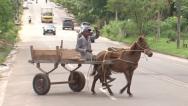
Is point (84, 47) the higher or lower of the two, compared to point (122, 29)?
higher

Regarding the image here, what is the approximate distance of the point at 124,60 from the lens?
1845 cm

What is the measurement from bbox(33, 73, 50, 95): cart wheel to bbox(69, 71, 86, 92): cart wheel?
3.34 ft

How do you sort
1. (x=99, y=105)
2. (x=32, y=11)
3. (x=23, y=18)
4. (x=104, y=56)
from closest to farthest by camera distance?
(x=99, y=105) → (x=104, y=56) → (x=23, y=18) → (x=32, y=11)

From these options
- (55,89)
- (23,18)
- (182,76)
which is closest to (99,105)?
(55,89)

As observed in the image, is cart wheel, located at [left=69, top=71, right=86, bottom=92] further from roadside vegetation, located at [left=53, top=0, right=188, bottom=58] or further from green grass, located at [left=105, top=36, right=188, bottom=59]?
roadside vegetation, located at [left=53, top=0, right=188, bottom=58]

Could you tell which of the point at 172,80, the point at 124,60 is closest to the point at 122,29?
the point at 172,80

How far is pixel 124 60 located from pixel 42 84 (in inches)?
110

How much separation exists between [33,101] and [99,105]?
7.66ft

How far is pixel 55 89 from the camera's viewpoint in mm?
21016

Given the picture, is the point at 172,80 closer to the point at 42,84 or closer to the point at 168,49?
the point at 42,84

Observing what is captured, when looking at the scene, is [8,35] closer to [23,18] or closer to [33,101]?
[33,101]

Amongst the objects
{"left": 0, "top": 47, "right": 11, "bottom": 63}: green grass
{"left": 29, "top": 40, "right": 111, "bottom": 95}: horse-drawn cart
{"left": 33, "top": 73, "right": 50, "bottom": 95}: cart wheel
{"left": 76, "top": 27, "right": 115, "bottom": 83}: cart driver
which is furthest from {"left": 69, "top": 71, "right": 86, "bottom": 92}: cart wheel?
{"left": 0, "top": 47, "right": 11, "bottom": 63}: green grass

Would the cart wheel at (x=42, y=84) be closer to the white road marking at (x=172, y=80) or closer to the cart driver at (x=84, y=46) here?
the cart driver at (x=84, y=46)

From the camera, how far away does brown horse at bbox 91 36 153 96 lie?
18.4 m
